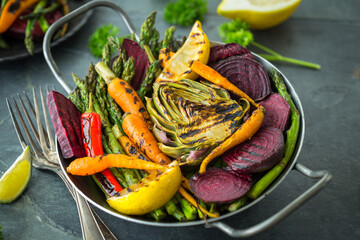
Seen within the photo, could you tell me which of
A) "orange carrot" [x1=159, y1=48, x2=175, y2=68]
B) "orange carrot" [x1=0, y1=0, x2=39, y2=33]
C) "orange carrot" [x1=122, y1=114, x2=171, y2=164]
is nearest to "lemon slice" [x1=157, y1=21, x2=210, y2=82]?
"orange carrot" [x1=159, y1=48, x2=175, y2=68]

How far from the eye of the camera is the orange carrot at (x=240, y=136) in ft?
6.86

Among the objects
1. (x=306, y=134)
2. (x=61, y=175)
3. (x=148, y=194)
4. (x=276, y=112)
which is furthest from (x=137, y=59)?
(x=306, y=134)

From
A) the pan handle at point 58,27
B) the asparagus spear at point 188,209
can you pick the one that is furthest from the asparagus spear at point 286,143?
the pan handle at point 58,27

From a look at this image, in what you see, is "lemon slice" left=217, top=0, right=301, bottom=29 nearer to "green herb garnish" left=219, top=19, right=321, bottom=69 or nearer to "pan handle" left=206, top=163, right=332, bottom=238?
"green herb garnish" left=219, top=19, right=321, bottom=69

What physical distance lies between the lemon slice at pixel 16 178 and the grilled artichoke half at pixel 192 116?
0.94m

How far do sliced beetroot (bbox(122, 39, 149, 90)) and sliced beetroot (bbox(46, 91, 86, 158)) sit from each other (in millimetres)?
594

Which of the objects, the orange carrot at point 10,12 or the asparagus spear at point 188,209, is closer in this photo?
the asparagus spear at point 188,209

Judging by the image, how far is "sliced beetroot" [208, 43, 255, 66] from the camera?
270cm

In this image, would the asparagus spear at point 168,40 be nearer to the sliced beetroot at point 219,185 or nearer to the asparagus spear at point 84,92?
the asparagus spear at point 84,92

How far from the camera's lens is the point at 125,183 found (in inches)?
88.2

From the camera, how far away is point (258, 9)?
3570 mm

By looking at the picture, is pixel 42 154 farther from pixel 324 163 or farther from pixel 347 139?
pixel 347 139

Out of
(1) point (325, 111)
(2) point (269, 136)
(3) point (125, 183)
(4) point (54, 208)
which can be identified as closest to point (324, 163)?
(1) point (325, 111)

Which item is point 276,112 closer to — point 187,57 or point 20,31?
point 187,57
